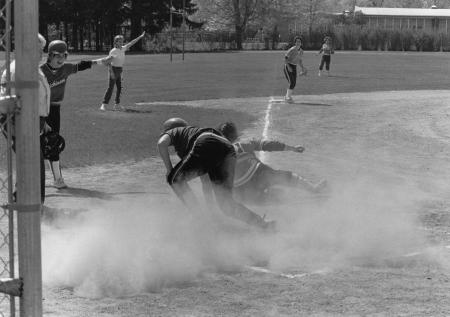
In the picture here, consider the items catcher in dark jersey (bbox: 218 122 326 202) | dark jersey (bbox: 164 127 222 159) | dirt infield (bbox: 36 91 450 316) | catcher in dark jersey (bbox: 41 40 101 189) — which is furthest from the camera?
catcher in dark jersey (bbox: 41 40 101 189)

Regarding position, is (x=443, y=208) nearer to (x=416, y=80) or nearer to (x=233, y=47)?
(x=416, y=80)

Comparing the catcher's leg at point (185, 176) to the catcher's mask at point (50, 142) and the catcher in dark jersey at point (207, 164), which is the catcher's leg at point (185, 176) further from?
the catcher's mask at point (50, 142)

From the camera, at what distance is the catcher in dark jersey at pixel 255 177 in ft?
28.3

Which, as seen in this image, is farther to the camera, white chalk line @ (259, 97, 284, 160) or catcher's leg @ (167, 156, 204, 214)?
white chalk line @ (259, 97, 284, 160)

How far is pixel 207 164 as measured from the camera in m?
7.29

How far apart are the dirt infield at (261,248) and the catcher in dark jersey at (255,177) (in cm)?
26

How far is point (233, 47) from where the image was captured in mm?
88688

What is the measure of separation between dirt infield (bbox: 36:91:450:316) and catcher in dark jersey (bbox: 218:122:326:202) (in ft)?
0.84

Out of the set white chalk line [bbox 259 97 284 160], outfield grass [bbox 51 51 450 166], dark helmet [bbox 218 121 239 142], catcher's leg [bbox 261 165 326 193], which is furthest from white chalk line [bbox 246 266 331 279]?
outfield grass [bbox 51 51 450 166]

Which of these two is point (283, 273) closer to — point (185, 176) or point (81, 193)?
point (185, 176)

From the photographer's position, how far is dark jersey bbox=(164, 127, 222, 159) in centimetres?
741

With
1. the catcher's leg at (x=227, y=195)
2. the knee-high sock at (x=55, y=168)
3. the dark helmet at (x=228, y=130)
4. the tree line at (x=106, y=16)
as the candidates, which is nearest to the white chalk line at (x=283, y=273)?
the catcher's leg at (x=227, y=195)

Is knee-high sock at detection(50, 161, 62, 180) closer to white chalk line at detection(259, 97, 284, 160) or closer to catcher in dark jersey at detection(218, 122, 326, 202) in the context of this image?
catcher in dark jersey at detection(218, 122, 326, 202)

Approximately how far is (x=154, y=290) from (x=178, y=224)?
1.94 m
